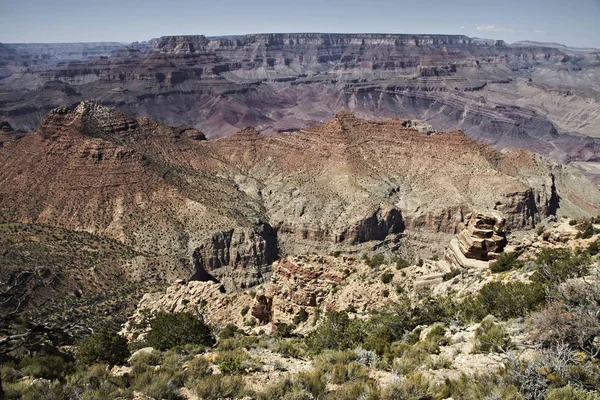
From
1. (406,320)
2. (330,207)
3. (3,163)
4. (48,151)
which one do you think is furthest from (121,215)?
(406,320)

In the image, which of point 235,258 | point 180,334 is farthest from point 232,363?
point 235,258

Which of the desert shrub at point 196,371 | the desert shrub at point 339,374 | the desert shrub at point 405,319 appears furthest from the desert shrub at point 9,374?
the desert shrub at point 405,319

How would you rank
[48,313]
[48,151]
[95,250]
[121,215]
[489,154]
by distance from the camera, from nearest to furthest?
[48,313] < [95,250] < [121,215] < [48,151] < [489,154]

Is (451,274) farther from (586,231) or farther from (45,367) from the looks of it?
(45,367)

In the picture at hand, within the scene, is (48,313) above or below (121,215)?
below

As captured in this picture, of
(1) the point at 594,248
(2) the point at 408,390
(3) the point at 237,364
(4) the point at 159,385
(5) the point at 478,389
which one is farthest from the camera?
(1) the point at 594,248

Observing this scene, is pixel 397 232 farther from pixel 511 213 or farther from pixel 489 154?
pixel 489 154

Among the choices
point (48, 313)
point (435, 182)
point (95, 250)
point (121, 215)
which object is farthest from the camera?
point (435, 182)

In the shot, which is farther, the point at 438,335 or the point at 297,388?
the point at 438,335

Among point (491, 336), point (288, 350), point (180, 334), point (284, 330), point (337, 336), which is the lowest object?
point (284, 330)
